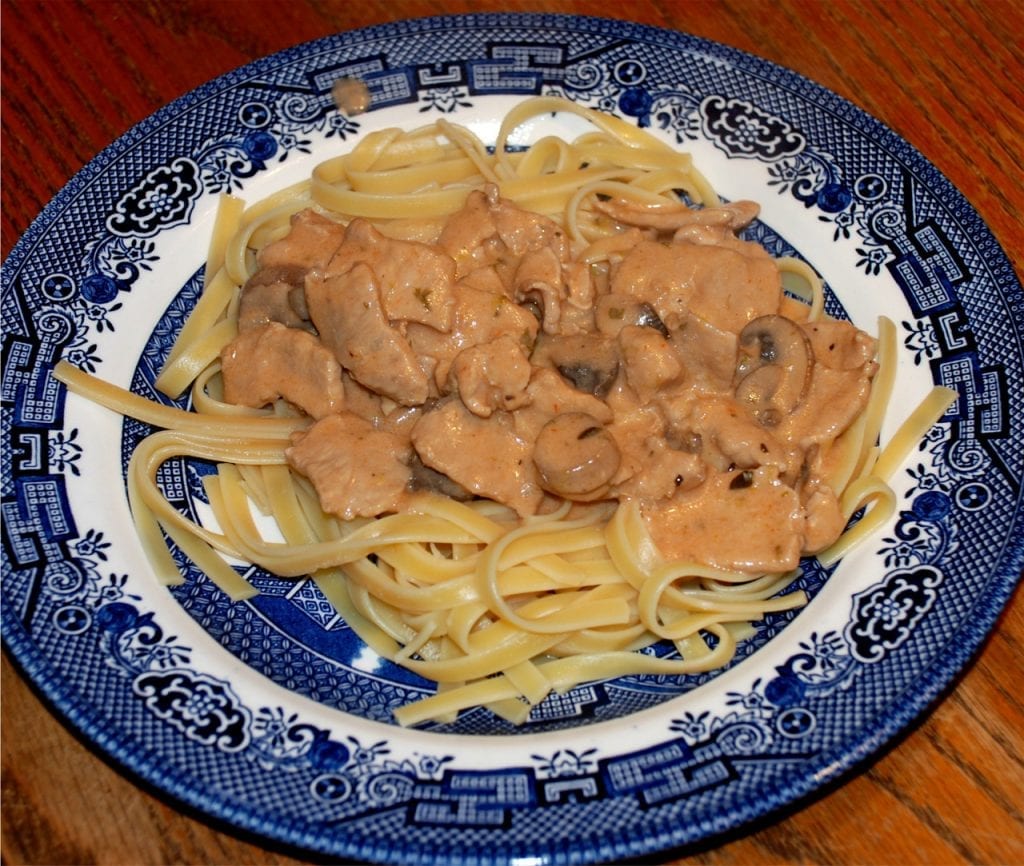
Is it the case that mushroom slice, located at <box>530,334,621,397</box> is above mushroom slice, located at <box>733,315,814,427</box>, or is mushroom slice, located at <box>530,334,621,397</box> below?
below

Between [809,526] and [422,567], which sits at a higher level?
[809,526]

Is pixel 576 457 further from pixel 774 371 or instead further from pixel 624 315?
pixel 774 371

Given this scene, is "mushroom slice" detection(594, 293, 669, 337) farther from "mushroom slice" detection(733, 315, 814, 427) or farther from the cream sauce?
"mushroom slice" detection(733, 315, 814, 427)

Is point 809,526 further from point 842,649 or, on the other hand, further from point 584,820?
point 584,820

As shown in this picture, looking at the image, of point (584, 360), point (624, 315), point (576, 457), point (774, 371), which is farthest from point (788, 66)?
point (576, 457)

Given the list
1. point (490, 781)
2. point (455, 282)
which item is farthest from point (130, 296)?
point (490, 781)

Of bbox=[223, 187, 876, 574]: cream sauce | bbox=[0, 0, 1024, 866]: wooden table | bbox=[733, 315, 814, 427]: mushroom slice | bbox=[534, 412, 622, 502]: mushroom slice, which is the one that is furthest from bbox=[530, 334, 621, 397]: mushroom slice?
bbox=[0, 0, 1024, 866]: wooden table

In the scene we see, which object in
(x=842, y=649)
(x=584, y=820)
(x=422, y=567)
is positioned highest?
(x=842, y=649)
